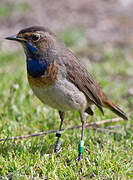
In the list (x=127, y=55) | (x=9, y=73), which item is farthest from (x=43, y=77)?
(x=127, y=55)

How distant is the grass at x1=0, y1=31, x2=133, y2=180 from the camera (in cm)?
403

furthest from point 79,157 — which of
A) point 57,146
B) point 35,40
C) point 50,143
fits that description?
point 35,40

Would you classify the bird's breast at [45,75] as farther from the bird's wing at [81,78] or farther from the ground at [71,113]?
the ground at [71,113]

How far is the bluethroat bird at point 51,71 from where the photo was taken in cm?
429

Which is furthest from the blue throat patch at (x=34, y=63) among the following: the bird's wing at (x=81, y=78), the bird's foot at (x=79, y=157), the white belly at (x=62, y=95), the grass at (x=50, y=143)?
the bird's foot at (x=79, y=157)

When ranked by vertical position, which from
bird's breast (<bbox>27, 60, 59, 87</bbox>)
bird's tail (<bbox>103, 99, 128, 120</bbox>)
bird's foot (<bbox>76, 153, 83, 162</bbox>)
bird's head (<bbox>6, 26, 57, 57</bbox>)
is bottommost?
bird's foot (<bbox>76, 153, 83, 162</bbox>)

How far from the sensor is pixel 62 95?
4.30 meters

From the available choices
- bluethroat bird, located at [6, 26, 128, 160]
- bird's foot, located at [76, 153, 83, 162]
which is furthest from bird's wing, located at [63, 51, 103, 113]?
bird's foot, located at [76, 153, 83, 162]

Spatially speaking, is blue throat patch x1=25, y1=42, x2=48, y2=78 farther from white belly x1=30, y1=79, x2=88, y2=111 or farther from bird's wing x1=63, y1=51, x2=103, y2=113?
bird's wing x1=63, y1=51, x2=103, y2=113

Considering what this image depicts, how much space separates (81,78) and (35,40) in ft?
2.58

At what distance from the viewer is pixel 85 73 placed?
4.75 m

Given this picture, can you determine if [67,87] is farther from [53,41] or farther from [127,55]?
[127,55]

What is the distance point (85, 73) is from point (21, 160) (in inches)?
55.9

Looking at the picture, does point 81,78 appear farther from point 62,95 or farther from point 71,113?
point 71,113
